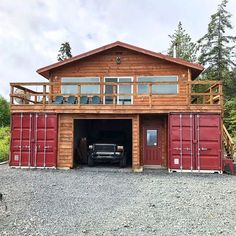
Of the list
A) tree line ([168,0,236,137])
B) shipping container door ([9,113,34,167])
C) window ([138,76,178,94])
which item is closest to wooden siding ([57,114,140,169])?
shipping container door ([9,113,34,167])

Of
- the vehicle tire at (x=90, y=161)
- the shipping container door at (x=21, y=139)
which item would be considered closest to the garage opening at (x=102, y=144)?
the vehicle tire at (x=90, y=161)

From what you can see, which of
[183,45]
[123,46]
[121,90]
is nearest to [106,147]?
[121,90]

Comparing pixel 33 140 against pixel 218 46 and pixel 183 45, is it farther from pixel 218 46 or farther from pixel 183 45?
pixel 183 45

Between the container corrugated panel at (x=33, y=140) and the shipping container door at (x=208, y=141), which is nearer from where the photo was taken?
the shipping container door at (x=208, y=141)

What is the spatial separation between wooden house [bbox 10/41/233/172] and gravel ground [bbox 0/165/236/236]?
5.22 ft

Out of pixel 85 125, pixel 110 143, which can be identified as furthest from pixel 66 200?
pixel 85 125

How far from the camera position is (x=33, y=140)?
43.9 ft

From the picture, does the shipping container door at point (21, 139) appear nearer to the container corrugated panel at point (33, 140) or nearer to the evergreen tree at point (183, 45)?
the container corrugated panel at point (33, 140)

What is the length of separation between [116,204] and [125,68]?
9080 mm

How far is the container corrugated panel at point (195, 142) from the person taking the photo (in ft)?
41.2

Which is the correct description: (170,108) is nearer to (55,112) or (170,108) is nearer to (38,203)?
(55,112)

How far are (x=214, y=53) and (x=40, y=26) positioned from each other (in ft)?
71.5

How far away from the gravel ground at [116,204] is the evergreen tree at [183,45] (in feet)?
102

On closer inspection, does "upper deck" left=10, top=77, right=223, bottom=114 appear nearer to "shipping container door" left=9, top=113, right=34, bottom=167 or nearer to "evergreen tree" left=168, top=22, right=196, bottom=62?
"shipping container door" left=9, top=113, right=34, bottom=167
